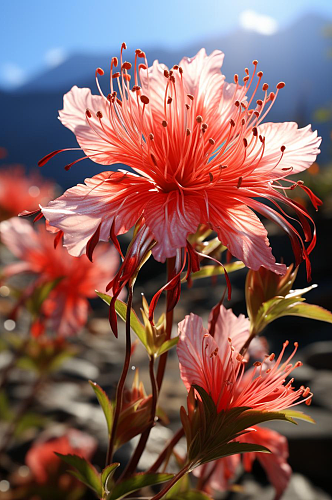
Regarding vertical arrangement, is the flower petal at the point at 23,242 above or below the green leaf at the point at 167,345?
below

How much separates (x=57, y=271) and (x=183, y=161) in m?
0.74

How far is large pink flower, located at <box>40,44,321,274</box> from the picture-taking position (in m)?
0.46

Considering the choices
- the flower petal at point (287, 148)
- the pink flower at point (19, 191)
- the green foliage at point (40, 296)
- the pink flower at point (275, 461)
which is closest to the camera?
the flower petal at point (287, 148)

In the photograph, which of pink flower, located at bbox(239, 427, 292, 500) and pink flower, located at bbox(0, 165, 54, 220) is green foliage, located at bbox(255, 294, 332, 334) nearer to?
pink flower, located at bbox(239, 427, 292, 500)

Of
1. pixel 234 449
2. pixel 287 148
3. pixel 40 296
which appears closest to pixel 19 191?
pixel 40 296

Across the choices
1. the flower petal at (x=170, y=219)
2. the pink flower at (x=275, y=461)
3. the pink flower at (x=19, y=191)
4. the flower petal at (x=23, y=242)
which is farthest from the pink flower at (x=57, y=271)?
the pink flower at (x=19, y=191)

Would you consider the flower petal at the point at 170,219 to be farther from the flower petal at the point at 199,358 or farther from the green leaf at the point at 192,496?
the green leaf at the point at 192,496

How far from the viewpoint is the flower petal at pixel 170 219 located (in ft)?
1.41

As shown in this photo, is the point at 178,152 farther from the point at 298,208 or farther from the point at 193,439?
the point at 193,439

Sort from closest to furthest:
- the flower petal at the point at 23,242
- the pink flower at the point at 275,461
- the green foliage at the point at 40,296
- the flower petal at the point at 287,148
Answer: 1. the flower petal at the point at 287,148
2. the pink flower at the point at 275,461
3. the green foliage at the point at 40,296
4. the flower petal at the point at 23,242

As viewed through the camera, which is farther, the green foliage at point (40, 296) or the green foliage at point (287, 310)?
the green foliage at point (40, 296)

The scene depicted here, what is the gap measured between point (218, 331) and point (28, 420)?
139cm

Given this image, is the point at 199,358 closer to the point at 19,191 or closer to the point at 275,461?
the point at 275,461

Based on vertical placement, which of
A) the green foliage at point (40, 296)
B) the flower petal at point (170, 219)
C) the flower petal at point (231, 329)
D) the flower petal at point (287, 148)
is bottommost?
the green foliage at point (40, 296)
